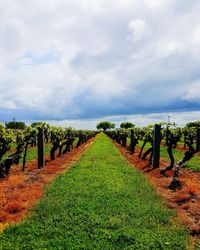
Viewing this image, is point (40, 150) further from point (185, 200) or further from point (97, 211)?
point (97, 211)

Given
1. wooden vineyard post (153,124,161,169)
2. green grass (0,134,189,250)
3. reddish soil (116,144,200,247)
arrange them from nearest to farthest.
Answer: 1. green grass (0,134,189,250)
2. reddish soil (116,144,200,247)
3. wooden vineyard post (153,124,161,169)

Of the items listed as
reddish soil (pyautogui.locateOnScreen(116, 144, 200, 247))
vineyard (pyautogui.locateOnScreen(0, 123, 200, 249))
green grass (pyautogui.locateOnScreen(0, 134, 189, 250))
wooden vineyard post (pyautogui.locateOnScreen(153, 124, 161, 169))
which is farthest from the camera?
wooden vineyard post (pyautogui.locateOnScreen(153, 124, 161, 169))

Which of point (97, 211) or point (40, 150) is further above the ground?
point (40, 150)

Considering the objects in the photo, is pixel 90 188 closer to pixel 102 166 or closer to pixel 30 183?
pixel 30 183

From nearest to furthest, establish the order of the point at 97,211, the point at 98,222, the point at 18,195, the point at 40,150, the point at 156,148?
the point at 98,222 < the point at 97,211 < the point at 18,195 < the point at 40,150 < the point at 156,148

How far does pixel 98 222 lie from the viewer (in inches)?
340

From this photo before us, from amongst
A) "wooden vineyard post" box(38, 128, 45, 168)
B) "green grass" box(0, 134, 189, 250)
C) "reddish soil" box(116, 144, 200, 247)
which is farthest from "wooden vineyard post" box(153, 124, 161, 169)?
→ "green grass" box(0, 134, 189, 250)

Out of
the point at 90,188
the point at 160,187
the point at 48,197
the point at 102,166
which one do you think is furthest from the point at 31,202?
the point at 102,166

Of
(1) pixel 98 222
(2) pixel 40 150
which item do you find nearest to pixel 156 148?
(2) pixel 40 150

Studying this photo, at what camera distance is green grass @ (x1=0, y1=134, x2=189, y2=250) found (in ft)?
24.1

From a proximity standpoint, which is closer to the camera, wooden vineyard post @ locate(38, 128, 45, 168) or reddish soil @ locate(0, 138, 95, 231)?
reddish soil @ locate(0, 138, 95, 231)

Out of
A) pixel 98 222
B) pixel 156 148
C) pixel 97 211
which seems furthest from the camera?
pixel 156 148

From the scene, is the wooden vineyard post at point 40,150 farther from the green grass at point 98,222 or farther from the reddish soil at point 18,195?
the green grass at point 98,222

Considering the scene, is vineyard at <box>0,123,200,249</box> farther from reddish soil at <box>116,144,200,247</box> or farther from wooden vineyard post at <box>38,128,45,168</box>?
wooden vineyard post at <box>38,128,45,168</box>
